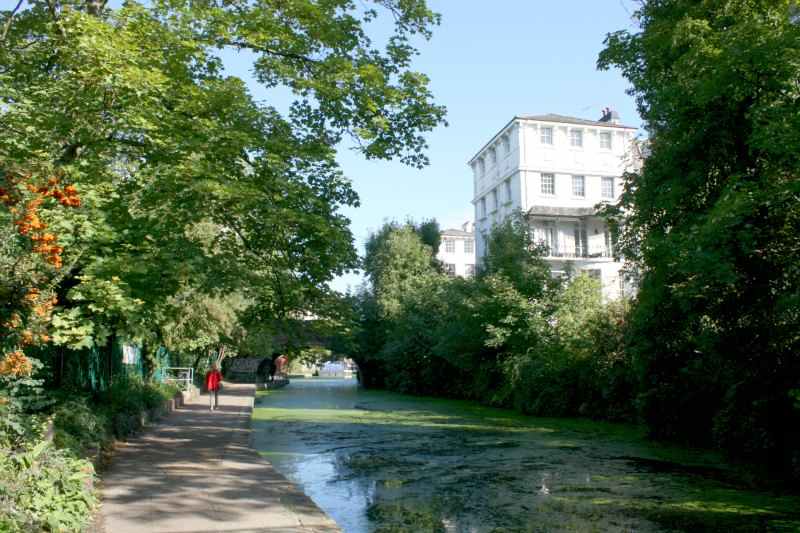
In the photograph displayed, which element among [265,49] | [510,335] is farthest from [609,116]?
[265,49]

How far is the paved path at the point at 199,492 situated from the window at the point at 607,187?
38.9m

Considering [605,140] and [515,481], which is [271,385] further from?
[515,481]

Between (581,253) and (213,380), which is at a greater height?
(581,253)

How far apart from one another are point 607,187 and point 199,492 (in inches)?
1759

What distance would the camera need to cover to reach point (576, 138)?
50.4 m

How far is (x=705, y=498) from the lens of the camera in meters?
11.2

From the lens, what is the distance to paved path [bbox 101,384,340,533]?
8.26m

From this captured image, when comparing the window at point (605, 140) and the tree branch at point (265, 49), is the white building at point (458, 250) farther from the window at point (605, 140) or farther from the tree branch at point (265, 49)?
the tree branch at point (265, 49)

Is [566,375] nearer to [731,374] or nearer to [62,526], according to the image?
[731,374]

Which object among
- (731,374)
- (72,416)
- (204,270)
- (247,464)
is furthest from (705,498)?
(72,416)

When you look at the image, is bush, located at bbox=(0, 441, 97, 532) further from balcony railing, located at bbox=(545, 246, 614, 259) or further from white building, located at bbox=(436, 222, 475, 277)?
white building, located at bbox=(436, 222, 475, 277)

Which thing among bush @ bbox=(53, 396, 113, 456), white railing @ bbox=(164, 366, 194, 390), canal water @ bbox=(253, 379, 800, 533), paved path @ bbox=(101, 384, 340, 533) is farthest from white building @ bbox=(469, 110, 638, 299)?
bush @ bbox=(53, 396, 113, 456)

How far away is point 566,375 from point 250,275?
17.6 m

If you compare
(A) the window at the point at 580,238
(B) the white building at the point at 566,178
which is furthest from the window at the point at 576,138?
(A) the window at the point at 580,238
